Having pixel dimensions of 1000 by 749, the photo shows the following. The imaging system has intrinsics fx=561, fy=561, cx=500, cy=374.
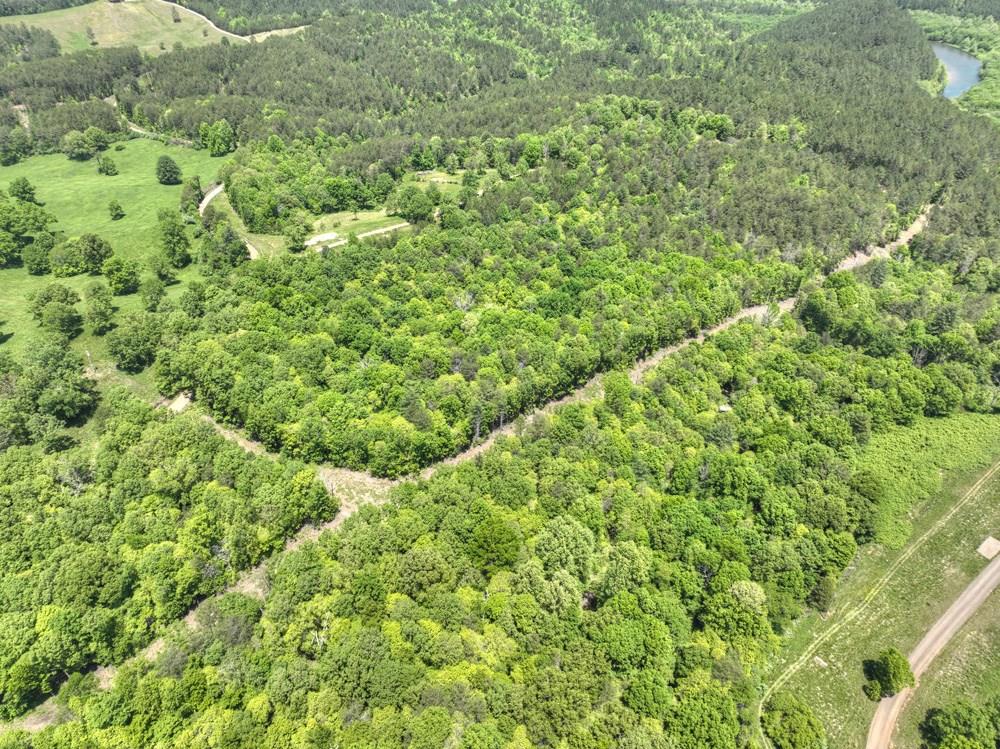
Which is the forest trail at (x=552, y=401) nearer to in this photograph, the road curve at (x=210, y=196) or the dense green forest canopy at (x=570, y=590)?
the dense green forest canopy at (x=570, y=590)

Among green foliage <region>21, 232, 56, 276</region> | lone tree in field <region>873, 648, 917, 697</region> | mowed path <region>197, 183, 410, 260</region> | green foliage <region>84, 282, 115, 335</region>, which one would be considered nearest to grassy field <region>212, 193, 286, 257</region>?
mowed path <region>197, 183, 410, 260</region>

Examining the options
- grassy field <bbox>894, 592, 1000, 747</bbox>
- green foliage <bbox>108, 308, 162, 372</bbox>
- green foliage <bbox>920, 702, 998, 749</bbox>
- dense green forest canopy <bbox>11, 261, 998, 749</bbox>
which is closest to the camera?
dense green forest canopy <bbox>11, 261, 998, 749</bbox>

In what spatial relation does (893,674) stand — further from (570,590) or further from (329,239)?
(329,239)

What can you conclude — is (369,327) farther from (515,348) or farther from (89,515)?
(89,515)

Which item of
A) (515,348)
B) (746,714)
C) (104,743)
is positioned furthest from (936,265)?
(104,743)

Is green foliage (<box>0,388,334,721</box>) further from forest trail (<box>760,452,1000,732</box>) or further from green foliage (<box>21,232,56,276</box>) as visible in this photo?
green foliage (<box>21,232,56,276</box>)

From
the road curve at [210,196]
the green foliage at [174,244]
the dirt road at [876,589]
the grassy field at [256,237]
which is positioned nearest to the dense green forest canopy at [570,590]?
the dirt road at [876,589]
